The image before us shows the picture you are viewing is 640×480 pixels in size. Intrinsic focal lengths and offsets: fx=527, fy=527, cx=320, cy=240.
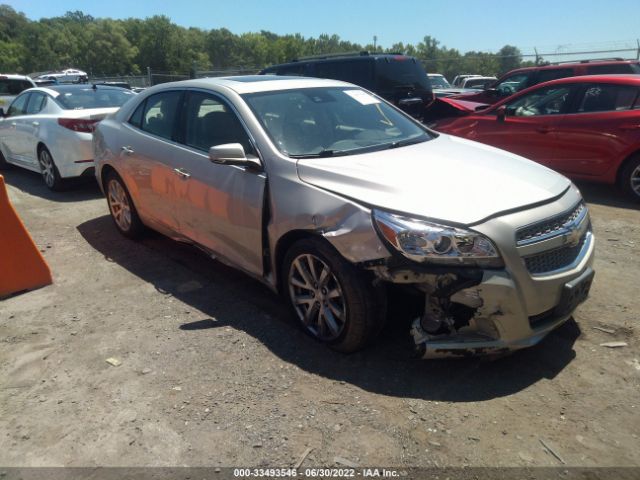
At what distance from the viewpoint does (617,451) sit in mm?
2506

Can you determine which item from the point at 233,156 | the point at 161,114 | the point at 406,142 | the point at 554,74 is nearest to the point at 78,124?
the point at 161,114

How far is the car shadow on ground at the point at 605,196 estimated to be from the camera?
6715mm

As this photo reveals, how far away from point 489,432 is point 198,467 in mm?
1447

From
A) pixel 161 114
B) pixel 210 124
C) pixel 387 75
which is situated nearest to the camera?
pixel 210 124

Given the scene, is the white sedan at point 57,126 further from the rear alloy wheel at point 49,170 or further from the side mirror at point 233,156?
the side mirror at point 233,156

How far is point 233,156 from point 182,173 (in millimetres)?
924

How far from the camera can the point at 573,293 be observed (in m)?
3.03

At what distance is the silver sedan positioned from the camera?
285 cm

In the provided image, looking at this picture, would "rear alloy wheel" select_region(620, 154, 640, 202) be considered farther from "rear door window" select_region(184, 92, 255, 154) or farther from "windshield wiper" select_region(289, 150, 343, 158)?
"rear door window" select_region(184, 92, 255, 154)

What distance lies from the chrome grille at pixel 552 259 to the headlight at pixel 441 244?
23 centimetres

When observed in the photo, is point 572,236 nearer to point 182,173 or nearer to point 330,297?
point 330,297

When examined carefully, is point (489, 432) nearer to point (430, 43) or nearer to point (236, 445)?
point (236, 445)

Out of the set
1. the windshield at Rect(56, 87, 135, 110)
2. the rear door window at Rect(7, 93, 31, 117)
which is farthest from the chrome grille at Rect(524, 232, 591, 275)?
the rear door window at Rect(7, 93, 31, 117)

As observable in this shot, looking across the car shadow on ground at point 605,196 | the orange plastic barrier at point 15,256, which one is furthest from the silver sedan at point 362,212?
the car shadow on ground at point 605,196
